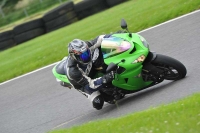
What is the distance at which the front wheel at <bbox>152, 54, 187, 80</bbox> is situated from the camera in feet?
27.6

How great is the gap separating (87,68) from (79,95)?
2.04 meters

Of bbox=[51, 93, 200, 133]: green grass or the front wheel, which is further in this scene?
the front wheel

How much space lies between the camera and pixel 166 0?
17.9 metres

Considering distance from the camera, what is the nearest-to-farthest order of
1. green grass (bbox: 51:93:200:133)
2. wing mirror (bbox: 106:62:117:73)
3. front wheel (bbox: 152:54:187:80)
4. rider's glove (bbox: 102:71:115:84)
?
green grass (bbox: 51:93:200:133)
wing mirror (bbox: 106:62:117:73)
front wheel (bbox: 152:54:187:80)
rider's glove (bbox: 102:71:115:84)

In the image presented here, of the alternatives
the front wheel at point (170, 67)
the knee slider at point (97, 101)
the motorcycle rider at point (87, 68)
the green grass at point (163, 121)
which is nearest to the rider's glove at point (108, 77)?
the motorcycle rider at point (87, 68)

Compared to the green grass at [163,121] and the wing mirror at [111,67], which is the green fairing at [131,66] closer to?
the wing mirror at [111,67]

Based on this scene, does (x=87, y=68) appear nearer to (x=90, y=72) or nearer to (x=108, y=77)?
(x=90, y=72)

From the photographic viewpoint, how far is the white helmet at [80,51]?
843 centimetres

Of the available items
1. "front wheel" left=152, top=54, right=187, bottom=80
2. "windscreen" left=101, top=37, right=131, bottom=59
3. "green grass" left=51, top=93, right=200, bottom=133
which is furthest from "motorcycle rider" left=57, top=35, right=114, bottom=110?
"green grass" left=51, top=93, right=200, bottom=133

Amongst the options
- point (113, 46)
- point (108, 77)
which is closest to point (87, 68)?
point (108, 77)

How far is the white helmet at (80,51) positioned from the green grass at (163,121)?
1.53 meters

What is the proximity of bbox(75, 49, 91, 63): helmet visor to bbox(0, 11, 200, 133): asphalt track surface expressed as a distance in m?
1.00

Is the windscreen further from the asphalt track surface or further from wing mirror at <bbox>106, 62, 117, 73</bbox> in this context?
the asphalt track surface

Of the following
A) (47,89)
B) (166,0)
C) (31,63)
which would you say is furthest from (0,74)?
(166,0)
